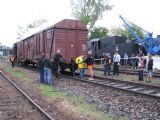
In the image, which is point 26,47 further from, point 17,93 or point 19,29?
point 19,29

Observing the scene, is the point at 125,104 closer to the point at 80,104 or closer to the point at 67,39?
the point at 80,104

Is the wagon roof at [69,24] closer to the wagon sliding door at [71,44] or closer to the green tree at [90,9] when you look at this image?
the wagon sliding door at [71,44]

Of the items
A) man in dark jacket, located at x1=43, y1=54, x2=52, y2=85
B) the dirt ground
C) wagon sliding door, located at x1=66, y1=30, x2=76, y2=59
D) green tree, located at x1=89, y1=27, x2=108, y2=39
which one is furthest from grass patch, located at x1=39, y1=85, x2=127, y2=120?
green tree, located at x1=89, y1=27, x2=108, y2=39

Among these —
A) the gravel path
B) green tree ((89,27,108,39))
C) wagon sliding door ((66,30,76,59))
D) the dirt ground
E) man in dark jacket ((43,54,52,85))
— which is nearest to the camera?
the dirt ground

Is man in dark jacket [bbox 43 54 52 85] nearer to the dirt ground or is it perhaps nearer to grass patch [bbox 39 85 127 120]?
grass patch [bbox 39 85 127 120]

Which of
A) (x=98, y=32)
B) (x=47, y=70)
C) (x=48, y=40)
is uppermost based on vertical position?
(x=98, y=32)

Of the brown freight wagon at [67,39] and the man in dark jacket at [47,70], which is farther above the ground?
the brown freight wagon at [67,39]

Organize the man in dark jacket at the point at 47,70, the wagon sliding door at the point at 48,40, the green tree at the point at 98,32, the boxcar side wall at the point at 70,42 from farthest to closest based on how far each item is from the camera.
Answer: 1. the green tree at the point at 98,32
2. the wagon sliding door at the point at 48,40
3. the boxcar side wall at the point at 70,42
4. the man in dark jacket at the point at 47,70

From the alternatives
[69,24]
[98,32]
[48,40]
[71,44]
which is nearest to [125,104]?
[71,44]

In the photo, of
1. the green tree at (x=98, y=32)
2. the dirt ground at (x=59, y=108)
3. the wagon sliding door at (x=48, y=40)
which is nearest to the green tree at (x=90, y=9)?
the green tree at (x=98, y=32)

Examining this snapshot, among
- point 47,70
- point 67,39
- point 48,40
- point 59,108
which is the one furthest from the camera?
point 48,40

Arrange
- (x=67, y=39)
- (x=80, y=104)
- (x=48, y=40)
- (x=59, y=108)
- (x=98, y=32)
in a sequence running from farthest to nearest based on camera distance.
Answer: (x=98, y=32) → (x=48, y=40) → (x=67, y=39) → (x=80, y=104) → (x=59, y=108)

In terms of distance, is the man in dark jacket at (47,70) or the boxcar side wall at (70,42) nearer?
the man in dark jacket at (47,70)

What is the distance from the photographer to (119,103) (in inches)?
468
